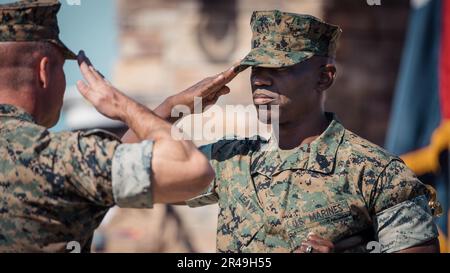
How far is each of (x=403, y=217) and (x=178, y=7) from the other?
7.40 meters

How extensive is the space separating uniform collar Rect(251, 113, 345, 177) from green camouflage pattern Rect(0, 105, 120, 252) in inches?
43.1

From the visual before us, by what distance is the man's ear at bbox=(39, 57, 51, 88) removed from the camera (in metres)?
4.20

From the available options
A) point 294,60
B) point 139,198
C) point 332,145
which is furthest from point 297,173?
point 139,198

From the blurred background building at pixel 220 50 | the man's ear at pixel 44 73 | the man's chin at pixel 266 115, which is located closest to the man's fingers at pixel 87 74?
the man's ear at pixel 44 73

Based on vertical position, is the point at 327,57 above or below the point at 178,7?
above

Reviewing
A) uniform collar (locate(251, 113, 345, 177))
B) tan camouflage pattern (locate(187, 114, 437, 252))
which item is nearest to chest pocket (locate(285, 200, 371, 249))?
tan camouflage pattern (locate(187, 114, 437, 252))

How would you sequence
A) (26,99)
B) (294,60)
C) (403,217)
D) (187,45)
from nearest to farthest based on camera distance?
(26,99) → (403,217) → (294,60) → (187,45)

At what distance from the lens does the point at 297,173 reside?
4777mm

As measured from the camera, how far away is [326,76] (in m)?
4.98

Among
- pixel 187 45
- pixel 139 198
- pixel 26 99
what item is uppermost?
pixel 26 99

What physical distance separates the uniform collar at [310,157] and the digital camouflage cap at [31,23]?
1069mm

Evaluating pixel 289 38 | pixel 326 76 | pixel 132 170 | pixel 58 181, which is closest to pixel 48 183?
pixel 58 181

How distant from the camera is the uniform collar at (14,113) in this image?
408 centimetres
